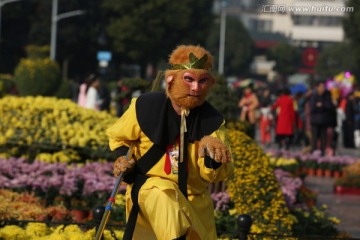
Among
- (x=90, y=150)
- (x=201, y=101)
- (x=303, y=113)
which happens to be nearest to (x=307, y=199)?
(x=90, y=150)

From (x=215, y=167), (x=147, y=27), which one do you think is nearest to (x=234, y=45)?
(x=147, y=27)

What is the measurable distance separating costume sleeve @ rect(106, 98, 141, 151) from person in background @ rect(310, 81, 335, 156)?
49.1ft

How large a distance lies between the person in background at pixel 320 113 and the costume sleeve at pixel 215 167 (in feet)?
49.3

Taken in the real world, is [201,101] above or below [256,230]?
above

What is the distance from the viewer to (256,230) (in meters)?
9.70

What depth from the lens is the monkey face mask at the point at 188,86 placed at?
21.7 ft

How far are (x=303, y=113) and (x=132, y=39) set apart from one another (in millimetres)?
45858

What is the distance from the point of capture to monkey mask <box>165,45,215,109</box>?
6629 millimetres

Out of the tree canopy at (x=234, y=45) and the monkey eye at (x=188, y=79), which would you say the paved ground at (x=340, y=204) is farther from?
the tree canopy at (x=234, y=45)

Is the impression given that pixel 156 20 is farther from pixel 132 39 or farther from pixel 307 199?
pixel 307 199

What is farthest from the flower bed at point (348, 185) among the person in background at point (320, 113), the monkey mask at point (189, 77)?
the monkey mask at point (189, 77)

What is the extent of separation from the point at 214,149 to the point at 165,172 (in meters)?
0.40

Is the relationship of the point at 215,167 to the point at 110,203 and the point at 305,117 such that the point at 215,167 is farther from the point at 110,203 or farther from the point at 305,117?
the point at 305,117

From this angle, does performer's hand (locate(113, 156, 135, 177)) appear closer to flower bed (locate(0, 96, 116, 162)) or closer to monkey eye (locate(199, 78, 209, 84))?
monkey eye (locate(199, 78, 209, 84))
